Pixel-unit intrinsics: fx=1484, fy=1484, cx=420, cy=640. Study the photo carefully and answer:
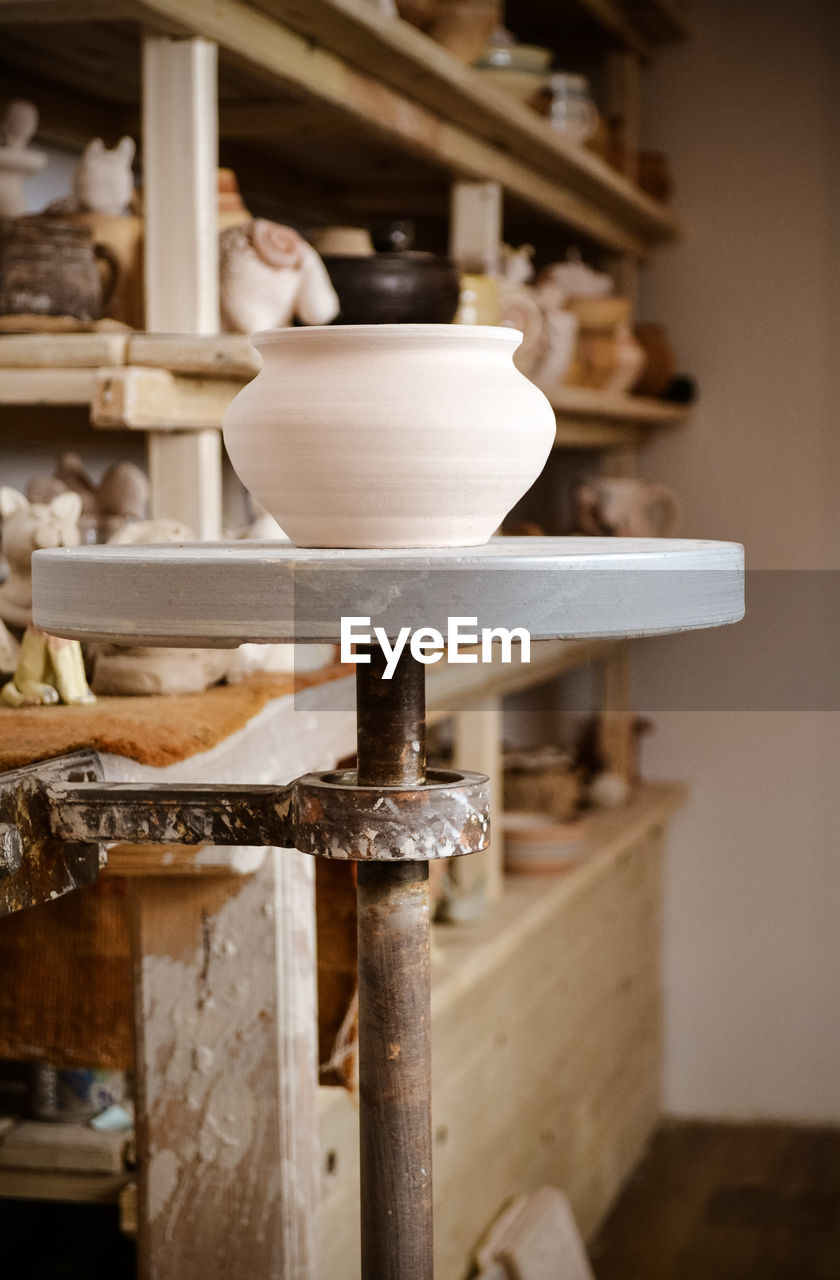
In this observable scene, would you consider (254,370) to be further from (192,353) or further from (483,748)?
(483,748)

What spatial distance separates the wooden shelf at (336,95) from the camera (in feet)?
4.82

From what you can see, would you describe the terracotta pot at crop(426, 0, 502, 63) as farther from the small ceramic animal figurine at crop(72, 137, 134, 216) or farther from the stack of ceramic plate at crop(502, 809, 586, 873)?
the stack of ceramic plate at crop(502, 809, 586, 873)

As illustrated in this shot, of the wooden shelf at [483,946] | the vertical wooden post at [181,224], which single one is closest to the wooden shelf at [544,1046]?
the wooden shelf at [483,946]

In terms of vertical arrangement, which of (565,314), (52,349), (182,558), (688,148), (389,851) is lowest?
(389,851)

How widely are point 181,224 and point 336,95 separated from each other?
1.38 ft

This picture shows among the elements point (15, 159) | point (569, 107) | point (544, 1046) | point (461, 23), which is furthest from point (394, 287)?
point (544, 1046)

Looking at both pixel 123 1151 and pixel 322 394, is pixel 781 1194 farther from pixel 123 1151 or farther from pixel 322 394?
pixel 322 394

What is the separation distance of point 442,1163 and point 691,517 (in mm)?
1799

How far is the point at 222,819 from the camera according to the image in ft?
2.76

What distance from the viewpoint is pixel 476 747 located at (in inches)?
96.2

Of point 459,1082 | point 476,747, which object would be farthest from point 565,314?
point 459,1082

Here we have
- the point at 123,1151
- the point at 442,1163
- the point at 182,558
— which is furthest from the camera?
the point at 442,1163

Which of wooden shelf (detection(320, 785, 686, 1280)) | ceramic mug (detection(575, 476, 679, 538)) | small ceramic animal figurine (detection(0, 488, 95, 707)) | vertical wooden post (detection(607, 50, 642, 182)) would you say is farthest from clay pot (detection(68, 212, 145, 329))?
vertical wooden post (detection(607, 50, 642, 182))

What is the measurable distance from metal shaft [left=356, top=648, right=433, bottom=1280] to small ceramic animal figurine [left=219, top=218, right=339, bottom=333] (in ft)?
2.57
